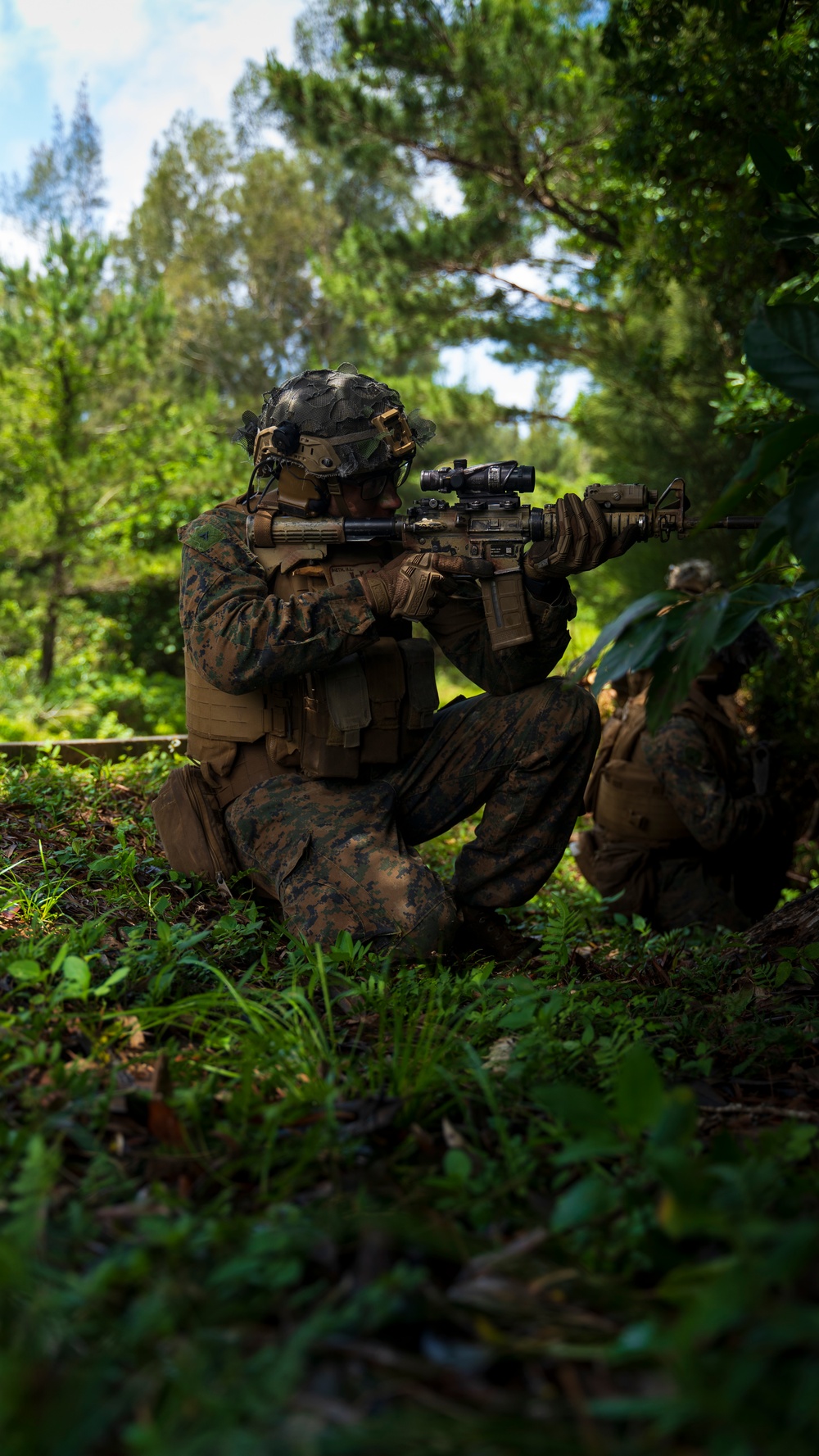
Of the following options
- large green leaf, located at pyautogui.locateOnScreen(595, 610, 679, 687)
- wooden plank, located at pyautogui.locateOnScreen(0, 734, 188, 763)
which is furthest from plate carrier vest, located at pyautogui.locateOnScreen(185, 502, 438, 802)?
large green leaf, located at pyautogui.locateOnScreen(595, 610, 679, 687)

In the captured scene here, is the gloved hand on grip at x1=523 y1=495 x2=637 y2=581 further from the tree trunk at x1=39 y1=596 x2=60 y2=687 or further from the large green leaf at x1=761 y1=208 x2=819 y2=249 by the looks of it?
the tree trunk at x1=39 y1=596 x2=60 y2=687

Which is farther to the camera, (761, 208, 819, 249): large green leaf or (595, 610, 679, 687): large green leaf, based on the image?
(761, 208, 819, 249): large green leaf

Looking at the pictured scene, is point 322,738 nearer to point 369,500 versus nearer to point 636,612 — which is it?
point 369,500

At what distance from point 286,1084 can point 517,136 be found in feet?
32.1

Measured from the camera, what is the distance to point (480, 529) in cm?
361

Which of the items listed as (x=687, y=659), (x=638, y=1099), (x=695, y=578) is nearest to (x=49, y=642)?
(x=695, y=578)

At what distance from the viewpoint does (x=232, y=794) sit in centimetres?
374

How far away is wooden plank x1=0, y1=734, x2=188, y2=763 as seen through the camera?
16.8 feet

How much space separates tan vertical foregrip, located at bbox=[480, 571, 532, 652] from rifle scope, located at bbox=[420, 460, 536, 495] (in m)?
0.29

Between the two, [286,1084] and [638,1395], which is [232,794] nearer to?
[286,1084]

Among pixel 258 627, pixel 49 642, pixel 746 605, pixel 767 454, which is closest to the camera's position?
pixel 767 454

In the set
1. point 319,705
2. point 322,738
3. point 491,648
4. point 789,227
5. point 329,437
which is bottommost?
point 322,738

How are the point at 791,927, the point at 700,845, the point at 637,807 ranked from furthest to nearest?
the point at 637,807 < the point at 700,845 < the point at 791,927

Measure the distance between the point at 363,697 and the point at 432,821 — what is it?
59 centimetres
